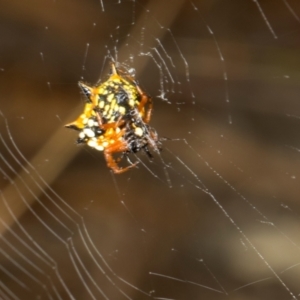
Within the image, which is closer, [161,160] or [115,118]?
[115,118]

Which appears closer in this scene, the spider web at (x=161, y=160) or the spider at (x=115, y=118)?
the spider at (x=115, y=118)

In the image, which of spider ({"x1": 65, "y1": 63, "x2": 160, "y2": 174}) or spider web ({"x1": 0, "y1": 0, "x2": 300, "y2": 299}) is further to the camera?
spider web ({"x1": 0, "y1": 0, "x2": 300, "y2": 299})

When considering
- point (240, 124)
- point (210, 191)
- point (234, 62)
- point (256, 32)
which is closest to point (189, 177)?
point (210, 191)

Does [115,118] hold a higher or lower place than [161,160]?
higher
